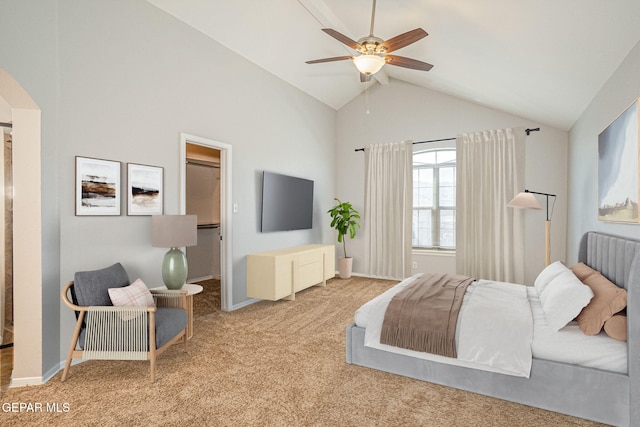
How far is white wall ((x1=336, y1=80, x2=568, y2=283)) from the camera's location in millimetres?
5059

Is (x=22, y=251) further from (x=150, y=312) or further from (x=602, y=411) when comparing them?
(x=602, y=411)

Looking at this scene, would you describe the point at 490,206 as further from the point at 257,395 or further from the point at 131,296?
the point at 131,296

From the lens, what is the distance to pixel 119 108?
3.07 metres

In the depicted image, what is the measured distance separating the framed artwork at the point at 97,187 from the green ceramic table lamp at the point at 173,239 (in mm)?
373

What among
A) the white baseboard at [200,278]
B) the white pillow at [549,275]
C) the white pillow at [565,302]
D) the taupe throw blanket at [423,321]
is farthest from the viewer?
the white baseboard at [200,278]

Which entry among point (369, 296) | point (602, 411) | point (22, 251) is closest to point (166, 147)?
point (22, 251)

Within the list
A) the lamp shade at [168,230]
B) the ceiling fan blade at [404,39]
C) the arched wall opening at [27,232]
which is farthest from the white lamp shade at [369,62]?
the arched wall opening at [27,232]

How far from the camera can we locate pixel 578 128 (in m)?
4.16

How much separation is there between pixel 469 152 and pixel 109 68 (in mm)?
4999

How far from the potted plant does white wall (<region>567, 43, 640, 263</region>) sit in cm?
320

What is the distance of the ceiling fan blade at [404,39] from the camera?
2596 mm

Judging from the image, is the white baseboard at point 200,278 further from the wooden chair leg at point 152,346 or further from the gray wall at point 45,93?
the wooden chair leg at point 152,346

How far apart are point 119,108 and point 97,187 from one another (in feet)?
2.45

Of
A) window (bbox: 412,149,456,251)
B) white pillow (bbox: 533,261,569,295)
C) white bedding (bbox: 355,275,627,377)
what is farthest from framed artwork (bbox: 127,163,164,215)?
window (bbox: 412,149,456,251)
